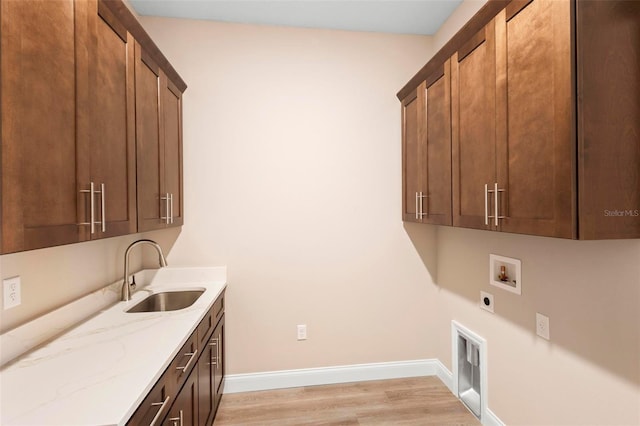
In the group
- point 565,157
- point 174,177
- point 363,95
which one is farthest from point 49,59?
point 363,95

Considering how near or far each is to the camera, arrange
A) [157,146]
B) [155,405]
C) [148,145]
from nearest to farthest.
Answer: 1. [155,405]
2. [148,145]
3. [157,146]

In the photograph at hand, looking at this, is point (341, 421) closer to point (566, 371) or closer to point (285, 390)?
point (285, 390)

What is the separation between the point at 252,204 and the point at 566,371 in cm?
228

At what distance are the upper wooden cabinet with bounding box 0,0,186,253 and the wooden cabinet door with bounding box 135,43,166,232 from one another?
0.07 meters

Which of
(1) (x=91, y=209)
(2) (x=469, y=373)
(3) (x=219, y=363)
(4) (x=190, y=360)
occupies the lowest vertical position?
(2) (x=469, y=373)

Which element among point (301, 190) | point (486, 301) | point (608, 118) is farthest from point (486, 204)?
point (301, 190)

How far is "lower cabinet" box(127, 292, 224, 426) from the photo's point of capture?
115cm

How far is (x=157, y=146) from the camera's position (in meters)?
2.01

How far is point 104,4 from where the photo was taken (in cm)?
141

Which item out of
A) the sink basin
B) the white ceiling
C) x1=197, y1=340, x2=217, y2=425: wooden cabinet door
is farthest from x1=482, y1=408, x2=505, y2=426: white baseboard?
the white ceiling

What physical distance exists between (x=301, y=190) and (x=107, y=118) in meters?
1.54

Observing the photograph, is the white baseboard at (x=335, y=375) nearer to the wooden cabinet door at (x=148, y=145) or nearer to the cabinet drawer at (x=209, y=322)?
the cabinet drawer at (x=209, y=322)

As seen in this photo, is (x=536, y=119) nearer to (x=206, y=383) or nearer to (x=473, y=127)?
(x=473, y=127)

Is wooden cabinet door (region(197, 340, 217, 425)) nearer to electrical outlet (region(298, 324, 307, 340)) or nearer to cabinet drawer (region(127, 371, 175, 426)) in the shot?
cabinet drawer (region(127, 371, 175, 426))
